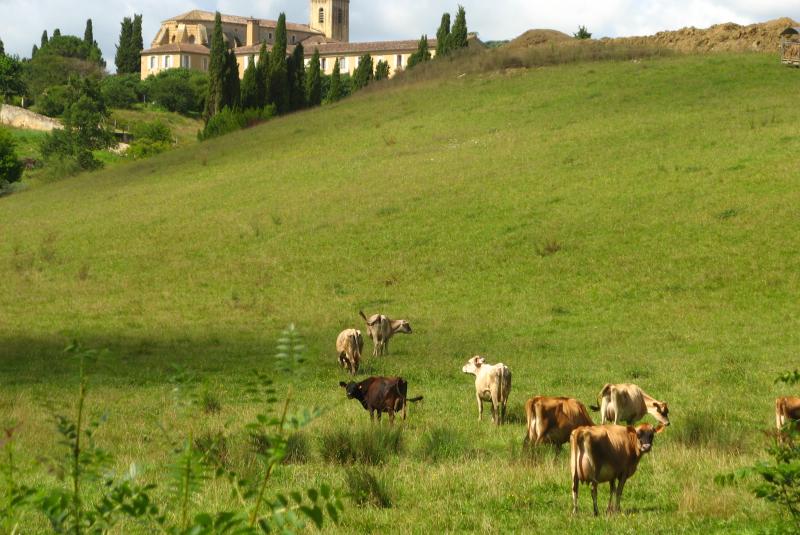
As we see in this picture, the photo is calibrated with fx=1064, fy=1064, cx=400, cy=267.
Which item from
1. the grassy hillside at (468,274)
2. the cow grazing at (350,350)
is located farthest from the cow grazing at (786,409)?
the cow grazing at (350,350)

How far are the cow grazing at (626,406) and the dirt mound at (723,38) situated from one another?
193 ft

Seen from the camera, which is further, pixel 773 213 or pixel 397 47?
pixel 397 47

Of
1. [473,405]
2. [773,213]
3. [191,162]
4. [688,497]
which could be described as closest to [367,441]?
[688,497]

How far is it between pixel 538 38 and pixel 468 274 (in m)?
52.4

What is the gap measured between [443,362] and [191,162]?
43.6 m

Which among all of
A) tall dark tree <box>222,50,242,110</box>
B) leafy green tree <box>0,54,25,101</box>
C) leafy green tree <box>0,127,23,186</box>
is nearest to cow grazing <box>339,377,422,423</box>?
leafy green tree <box>0,127,23,186</box>

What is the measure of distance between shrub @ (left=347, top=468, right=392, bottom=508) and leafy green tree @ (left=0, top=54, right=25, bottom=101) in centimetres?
15016

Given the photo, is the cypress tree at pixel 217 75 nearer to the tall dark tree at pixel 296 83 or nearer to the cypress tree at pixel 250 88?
the cypress tree at pixel 250 88

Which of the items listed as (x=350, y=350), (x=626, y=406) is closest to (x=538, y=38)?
(x=350, y=350)

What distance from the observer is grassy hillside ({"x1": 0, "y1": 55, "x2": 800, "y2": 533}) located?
1317 centimetres

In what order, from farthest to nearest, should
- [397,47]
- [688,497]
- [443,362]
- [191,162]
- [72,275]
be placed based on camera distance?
[397,47], [191,162], [72,275], [443,362], [688,497]

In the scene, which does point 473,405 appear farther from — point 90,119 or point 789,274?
point 90,119

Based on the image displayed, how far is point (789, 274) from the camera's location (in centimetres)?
3234

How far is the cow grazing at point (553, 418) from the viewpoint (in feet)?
43.2
